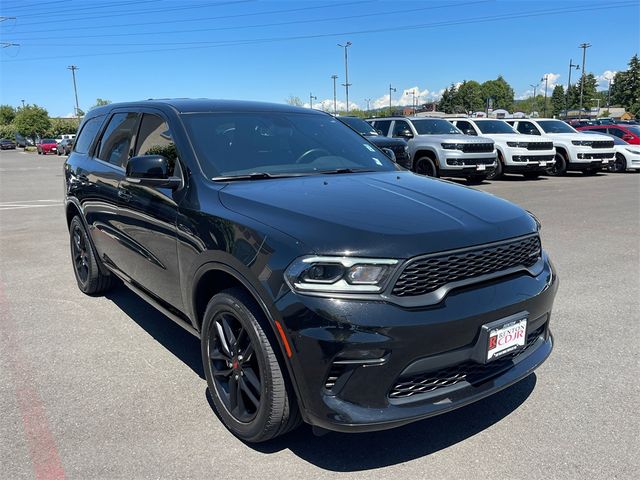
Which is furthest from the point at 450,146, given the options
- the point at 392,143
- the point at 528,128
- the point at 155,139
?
the point at 155,139

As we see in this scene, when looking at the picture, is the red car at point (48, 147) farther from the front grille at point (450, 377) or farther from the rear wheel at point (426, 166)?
the front grille at point (450, 377)

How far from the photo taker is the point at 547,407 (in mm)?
3178

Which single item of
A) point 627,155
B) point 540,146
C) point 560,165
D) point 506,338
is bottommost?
point 560,165

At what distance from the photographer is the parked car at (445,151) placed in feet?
46.4

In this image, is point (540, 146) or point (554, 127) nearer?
point (540, 146)

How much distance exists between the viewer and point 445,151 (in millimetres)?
14117

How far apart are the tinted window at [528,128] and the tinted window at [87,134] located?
53.5 ft

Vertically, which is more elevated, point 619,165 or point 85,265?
point 85,265

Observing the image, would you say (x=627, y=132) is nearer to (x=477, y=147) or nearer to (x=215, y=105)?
(x=477, y=147)

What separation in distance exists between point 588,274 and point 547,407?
10.8ft

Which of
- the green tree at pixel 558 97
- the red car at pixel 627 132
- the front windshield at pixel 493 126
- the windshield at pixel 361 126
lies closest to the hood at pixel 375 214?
the windshield at pixel 361 126

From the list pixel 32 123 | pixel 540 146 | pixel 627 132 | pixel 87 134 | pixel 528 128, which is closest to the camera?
pixel 87 134

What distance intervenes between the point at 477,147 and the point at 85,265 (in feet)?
38.5

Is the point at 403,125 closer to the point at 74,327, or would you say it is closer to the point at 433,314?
the point at 74,327
